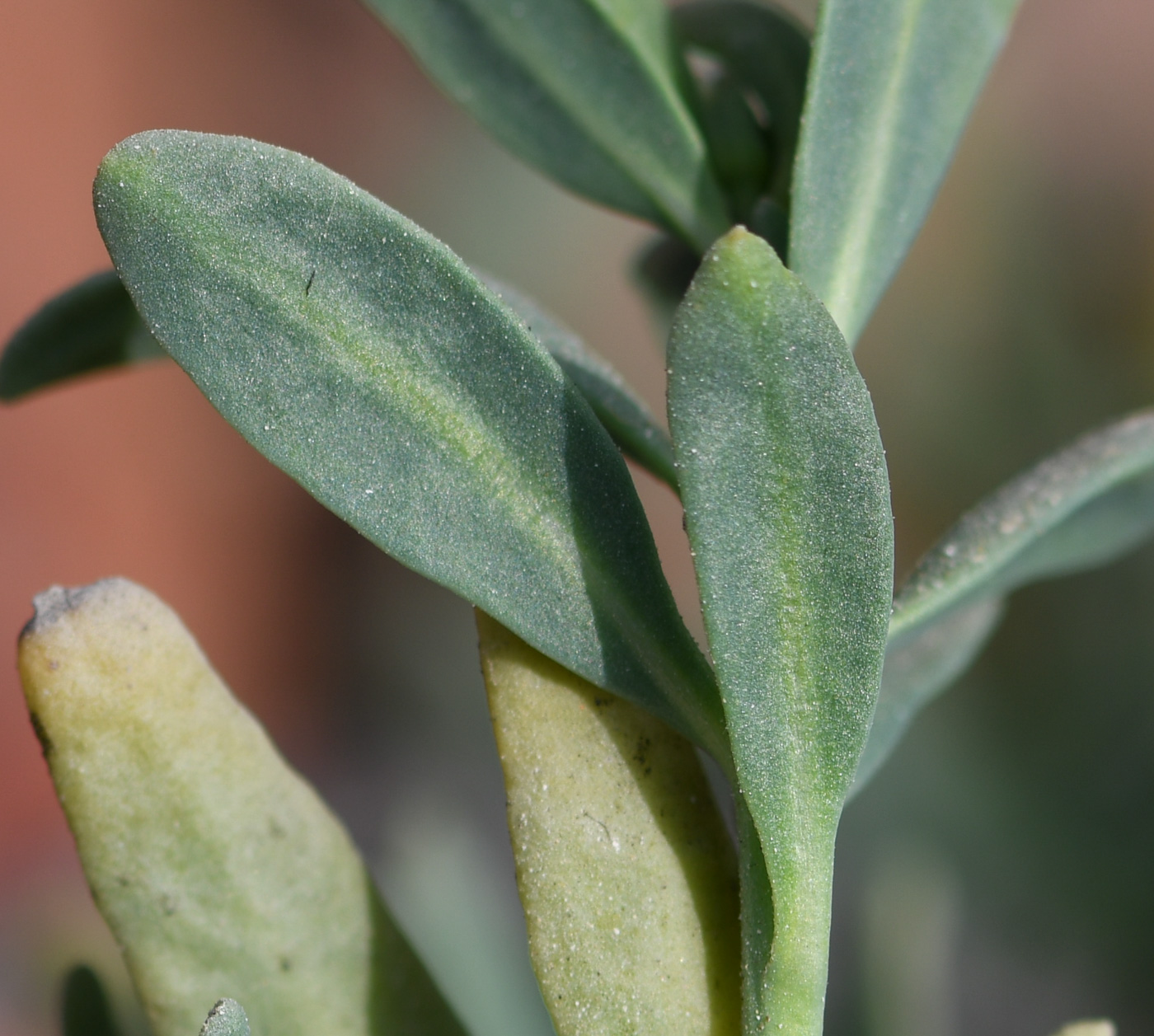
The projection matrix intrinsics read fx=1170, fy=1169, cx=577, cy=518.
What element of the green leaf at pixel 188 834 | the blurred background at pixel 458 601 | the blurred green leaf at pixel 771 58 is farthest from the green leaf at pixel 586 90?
the blurred background at pixel 458 601

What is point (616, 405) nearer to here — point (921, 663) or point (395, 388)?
point (395, 388)

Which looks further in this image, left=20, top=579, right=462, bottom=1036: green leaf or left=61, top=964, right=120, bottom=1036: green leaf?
left=61, top=964, right=120, bottom=1036: green leaf

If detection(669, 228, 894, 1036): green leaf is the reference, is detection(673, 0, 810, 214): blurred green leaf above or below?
above

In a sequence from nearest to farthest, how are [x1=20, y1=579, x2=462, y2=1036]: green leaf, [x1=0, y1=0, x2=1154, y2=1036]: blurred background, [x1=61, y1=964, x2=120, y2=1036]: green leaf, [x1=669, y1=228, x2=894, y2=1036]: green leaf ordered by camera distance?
[x1=669, y1=228, x2=894, y2=1036]: green leaf < [x1=20, y1=579, x2=462, y2=1036]: green leaf < [x1=61, y1=964, x2=120, y2=1036]: green leaf < [x1=0, y1=0, x2=1154, y2=1036]: blurred background

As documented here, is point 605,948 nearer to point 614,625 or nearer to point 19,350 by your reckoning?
point 614,625

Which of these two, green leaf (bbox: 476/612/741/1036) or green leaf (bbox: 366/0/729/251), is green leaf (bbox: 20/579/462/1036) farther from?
green leaf (bbox: 366/0/729/251)

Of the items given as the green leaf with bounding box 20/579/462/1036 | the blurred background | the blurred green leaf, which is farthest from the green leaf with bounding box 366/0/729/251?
the blurred background

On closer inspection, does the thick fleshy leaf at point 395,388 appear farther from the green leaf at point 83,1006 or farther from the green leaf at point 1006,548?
the green leaf at point 83,1006
